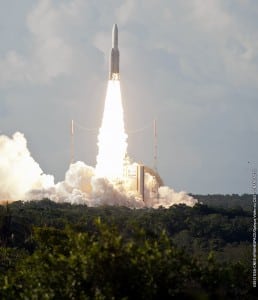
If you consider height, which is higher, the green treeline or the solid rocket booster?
the solid rocket booster

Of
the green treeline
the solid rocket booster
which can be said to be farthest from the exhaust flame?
the green treeline

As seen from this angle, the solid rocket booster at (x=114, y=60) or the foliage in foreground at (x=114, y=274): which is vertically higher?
the solid rocket booster at (x=114, y=60)

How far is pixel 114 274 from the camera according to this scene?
3419 cm

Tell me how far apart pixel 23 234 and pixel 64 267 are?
49.8m

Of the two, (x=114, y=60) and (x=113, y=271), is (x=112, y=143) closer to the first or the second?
(x=114, y=60)

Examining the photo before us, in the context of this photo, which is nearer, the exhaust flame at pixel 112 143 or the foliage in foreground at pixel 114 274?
the foliage in foreground at pixel 114 274

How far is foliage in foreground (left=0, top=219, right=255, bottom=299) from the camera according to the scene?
111 feet

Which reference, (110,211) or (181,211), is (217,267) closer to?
(110,211)

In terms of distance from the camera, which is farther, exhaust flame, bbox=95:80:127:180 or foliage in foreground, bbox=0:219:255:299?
exhaust flame, bbox=95:80:127:180

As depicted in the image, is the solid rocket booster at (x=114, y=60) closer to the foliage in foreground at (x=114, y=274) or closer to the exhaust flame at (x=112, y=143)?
the exhaust flame at (x=112, y=143)

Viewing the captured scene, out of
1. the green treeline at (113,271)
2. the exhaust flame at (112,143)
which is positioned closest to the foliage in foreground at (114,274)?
the green treeline at (113,271)

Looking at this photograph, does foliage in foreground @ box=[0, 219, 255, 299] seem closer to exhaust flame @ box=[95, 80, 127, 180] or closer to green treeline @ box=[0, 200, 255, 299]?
green treeline @ box=[0, 200, 255, 299]

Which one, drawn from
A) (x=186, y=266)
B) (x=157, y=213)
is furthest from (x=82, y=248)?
(x=157, y=213)

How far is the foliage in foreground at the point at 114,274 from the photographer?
33.9 meters
